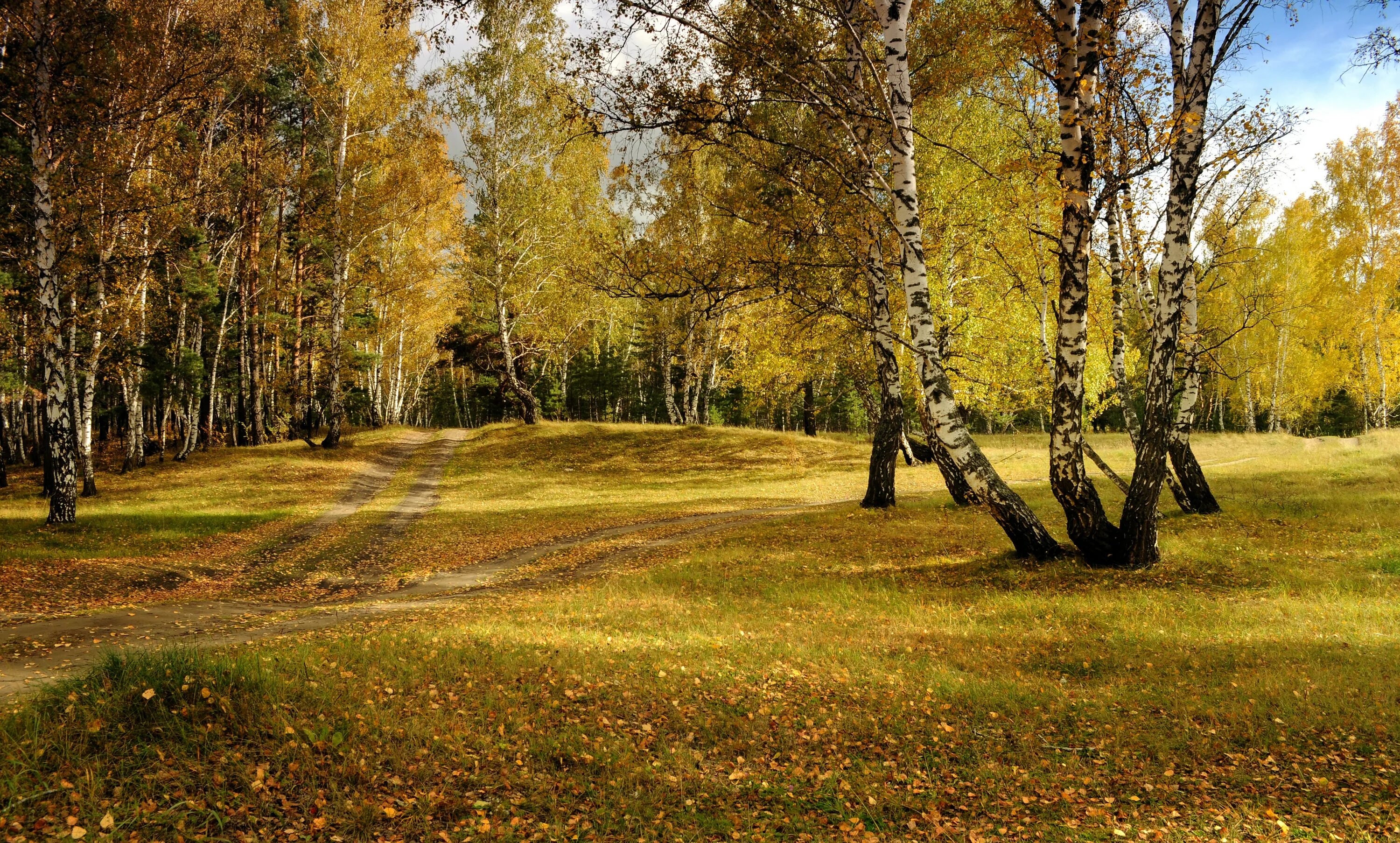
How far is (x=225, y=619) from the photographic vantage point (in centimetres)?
895

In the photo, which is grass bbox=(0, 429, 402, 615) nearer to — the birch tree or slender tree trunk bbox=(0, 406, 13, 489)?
slender tree trunk bbox=(0, 406, 13, 489)

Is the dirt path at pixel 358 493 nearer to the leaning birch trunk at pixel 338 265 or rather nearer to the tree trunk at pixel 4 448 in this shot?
the leaning birch trunk at pixel 338 265

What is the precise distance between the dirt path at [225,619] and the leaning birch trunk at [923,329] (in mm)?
6845

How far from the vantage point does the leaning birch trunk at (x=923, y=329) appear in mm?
10398

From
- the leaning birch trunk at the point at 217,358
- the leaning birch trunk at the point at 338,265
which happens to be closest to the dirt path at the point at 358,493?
the leaning birch trunk at the point at 338,265

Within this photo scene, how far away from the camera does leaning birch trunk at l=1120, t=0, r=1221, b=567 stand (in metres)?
9.48

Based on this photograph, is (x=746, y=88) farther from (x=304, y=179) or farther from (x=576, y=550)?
(x=304, y=179)

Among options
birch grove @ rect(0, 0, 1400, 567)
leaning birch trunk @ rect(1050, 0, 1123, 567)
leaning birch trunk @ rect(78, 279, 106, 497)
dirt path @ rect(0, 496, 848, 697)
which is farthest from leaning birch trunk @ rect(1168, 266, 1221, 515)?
leaning birch trunk @ rect(78, 279, 106, 497)

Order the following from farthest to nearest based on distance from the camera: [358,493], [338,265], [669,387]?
1. [669,387]
2. [338,265]
3. [358,493]

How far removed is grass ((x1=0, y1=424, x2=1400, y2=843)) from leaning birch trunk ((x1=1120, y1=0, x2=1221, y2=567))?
2.98ft

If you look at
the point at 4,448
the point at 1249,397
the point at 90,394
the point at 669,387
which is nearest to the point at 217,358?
the point at 90,394

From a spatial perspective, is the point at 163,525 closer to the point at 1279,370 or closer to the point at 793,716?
the point at 793,716

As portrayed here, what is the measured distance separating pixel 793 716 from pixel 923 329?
6.74 m

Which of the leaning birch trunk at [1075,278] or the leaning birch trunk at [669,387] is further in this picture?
the leaning birch trunk at [669,387]
